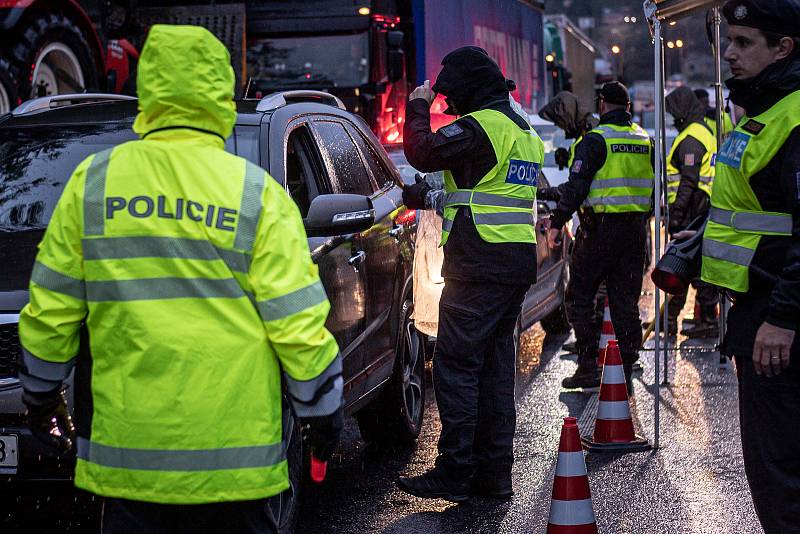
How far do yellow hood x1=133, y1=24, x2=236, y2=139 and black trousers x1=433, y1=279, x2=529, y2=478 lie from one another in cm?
285

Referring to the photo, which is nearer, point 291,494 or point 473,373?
point 291,494

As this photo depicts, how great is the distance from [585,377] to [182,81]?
6.10 metres

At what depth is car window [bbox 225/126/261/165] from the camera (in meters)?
5.46

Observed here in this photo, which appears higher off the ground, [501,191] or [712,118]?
[712,118]

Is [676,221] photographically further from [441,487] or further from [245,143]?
[245,143]

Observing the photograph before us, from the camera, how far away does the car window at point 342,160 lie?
6.20 m

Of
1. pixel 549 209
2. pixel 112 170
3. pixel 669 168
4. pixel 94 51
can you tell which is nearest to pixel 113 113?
pixel 112 170

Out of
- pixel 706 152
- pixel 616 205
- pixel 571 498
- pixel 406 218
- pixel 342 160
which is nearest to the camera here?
pixel 571 498

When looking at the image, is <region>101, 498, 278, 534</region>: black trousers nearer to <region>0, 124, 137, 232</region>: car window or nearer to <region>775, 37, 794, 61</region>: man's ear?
<region>775, 37, 794, 61</region>: man's ear

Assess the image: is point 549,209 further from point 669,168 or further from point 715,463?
point 715,463

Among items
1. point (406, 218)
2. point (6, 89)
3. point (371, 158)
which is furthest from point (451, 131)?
point (6, 89)

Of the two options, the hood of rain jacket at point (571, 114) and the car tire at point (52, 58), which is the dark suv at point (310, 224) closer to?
the hood of rain jacket at point (571, 114)

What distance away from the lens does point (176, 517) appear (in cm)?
321

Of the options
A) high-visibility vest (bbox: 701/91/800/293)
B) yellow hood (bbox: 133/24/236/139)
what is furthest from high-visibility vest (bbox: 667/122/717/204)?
yellow hood (bbox: 133/24/236/139)
